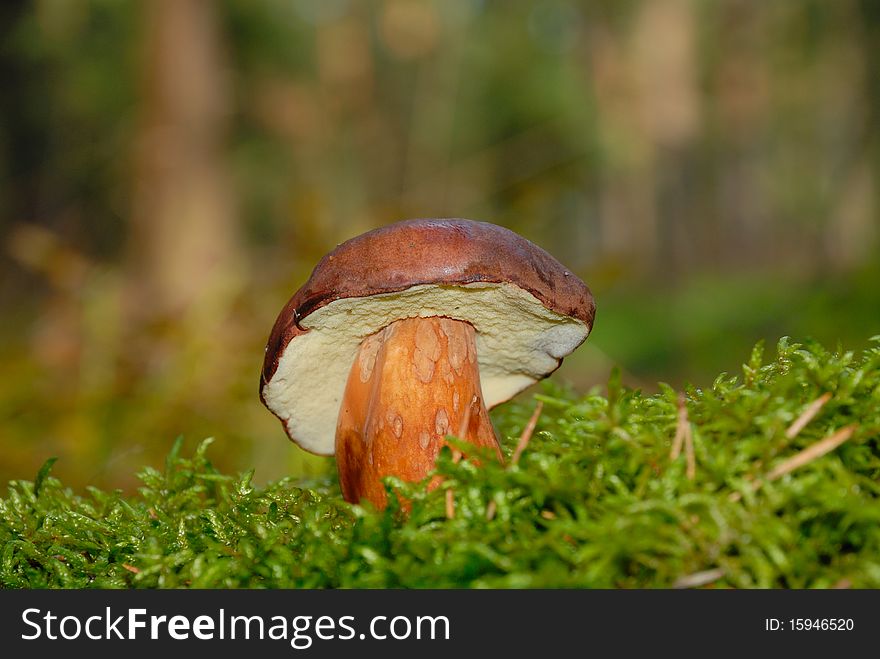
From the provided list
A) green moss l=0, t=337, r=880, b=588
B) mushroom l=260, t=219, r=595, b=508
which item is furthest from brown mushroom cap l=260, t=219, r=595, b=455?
green moss l=0, t=337, r=880, b=588

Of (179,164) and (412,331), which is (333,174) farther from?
(412,331)

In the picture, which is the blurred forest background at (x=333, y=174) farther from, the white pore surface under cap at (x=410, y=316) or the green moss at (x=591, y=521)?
the green moss at (x=591, y=521)

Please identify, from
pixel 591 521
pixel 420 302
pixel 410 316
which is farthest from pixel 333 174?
pixel 591 521

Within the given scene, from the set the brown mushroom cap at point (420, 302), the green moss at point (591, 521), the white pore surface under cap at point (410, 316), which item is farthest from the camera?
the white pore surface under cap at point (410, 316)

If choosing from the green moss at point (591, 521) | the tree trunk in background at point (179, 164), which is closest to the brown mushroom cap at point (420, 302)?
the green moss at point (591, 521)

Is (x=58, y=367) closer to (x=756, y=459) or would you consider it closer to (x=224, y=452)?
(x=224, y=452)

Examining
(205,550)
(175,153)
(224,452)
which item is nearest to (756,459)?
(205,550)

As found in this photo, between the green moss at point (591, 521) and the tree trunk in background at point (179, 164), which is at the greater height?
the tree trunk in background at point (179, 164)
